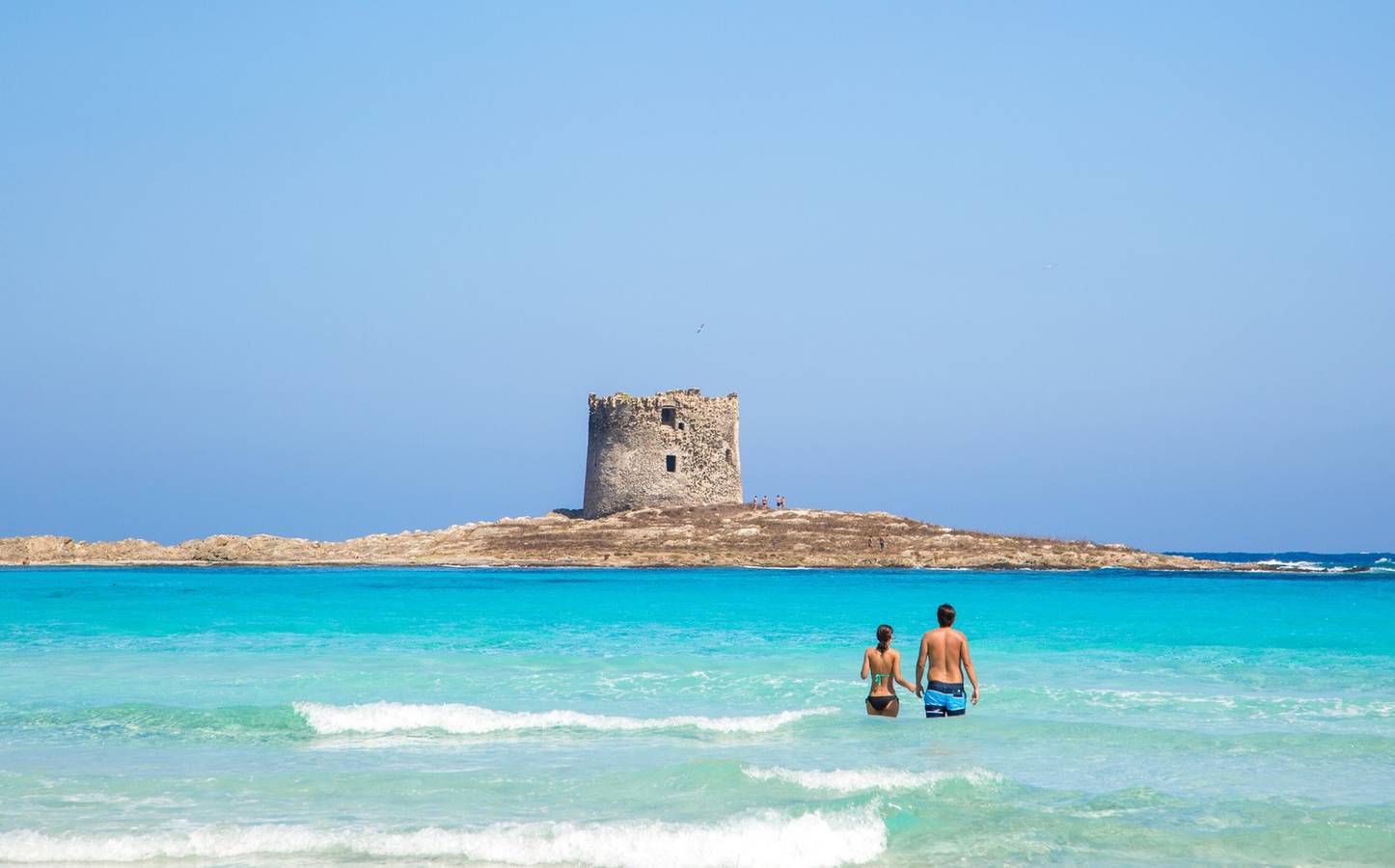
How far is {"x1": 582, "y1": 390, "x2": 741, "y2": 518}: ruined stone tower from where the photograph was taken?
53.7 m

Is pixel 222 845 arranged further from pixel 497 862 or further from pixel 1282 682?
pixel 1282 682

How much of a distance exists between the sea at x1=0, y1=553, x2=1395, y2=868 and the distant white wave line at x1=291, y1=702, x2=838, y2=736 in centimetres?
6

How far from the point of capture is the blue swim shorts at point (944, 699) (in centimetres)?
1293

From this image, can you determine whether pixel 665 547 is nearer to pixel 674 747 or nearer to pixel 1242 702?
pixel 1242 702

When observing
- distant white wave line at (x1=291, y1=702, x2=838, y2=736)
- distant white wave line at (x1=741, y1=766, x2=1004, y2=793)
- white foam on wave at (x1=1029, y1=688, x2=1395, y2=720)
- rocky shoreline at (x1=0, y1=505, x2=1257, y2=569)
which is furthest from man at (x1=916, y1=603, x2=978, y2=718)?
rocky shoreline at (x1=0, y1=505, x2=1257, y2=569)

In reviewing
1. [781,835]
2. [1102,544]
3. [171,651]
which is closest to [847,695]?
[781,835]

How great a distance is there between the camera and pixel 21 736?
13062 mm

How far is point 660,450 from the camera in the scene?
53.7 meters

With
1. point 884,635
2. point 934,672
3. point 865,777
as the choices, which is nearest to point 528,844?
point 865,777

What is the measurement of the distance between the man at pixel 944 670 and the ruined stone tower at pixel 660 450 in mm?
40679

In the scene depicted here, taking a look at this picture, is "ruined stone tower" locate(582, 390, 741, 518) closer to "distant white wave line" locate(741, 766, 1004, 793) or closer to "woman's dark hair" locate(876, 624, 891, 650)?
"woman's dark hair" locate(876, 624, 891, 650)

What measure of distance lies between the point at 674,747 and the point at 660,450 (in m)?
41.1

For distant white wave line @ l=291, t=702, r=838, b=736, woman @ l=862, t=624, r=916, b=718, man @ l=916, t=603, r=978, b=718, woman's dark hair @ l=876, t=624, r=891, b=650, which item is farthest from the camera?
distant white wave line @ l=291, t=702, r=838, b=736

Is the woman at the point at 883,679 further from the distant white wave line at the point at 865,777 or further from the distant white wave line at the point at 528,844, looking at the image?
the distant white wave line at the point at 528,844
